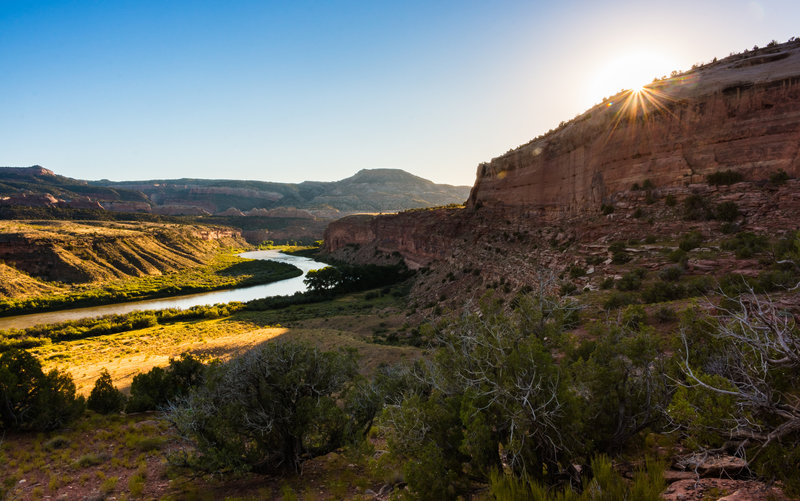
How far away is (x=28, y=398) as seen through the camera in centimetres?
1122

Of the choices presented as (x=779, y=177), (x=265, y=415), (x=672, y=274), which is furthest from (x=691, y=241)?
(x=265, y=415)

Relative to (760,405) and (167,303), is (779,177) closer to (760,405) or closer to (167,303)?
(760,405)

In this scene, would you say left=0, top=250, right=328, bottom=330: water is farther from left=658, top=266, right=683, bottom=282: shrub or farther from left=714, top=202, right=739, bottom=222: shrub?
left=714, top=202, right=739, bottom=222: shrub

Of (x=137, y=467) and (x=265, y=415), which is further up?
(x=265, y=415)

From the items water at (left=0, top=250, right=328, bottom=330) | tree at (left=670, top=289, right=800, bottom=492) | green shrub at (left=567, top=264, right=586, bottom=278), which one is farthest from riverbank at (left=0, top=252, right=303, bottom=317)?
tree at (left=670, top=289, right=800, bottom=492)

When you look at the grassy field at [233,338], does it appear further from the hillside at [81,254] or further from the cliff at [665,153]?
the hillside at [81,254]

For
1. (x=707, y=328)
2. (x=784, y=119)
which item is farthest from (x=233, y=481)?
(x=784, y=119)

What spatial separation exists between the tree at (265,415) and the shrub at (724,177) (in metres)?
17.8

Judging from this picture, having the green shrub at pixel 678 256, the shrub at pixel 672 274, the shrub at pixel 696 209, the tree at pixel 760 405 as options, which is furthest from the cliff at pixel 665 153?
the tree at pixel 760 405

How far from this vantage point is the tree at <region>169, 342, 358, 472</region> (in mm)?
6922

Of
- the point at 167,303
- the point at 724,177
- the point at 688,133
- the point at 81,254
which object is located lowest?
the point at 167,303

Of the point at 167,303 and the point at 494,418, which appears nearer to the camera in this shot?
the point at 494,418

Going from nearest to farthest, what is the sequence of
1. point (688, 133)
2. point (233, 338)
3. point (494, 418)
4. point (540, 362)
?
1. point (540, 362)
2. point (494, 418)
3. point (688, 133)
4. point (233, 338)

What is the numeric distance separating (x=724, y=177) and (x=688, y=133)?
2716 millimetres
